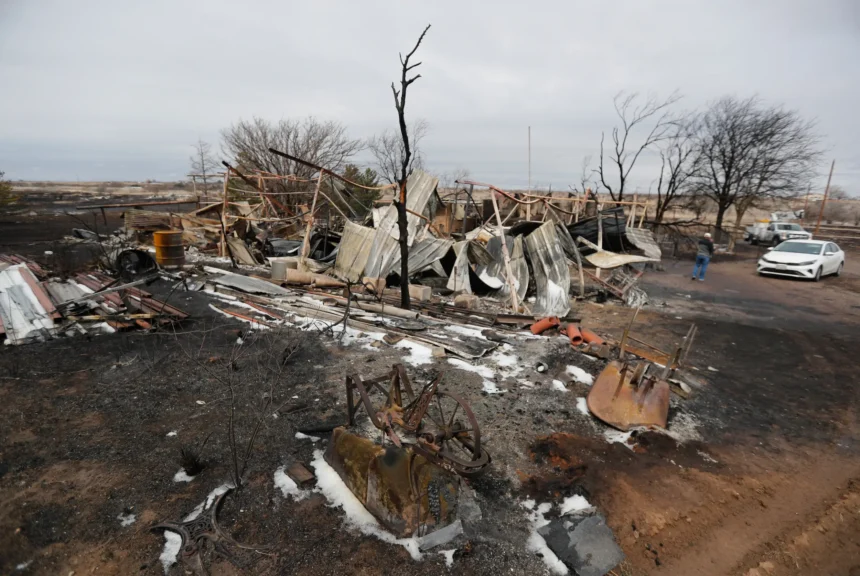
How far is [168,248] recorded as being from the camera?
37.7 ft

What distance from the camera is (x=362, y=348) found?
6914mm

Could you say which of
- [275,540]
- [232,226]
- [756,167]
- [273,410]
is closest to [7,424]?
[273,410]

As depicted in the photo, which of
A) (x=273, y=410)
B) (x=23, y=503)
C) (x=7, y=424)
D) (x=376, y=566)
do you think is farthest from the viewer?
(x=273, y=410)

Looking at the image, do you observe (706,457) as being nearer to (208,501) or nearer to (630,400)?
(630,400)

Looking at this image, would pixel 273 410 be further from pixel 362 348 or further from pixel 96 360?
pixel 96 360

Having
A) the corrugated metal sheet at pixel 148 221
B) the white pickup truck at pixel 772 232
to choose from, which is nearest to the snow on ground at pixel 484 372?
the corrugated metal sheet at pixel 148 221

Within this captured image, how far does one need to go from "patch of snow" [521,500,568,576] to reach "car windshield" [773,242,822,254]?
17.6 m

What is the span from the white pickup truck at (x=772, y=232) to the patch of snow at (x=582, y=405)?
2547 cm

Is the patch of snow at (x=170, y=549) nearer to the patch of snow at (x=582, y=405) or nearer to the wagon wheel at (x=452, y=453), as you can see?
the wagon wheel at (x=452, y=453)

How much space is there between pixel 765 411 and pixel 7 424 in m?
9.58

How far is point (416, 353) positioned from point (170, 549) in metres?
4.24

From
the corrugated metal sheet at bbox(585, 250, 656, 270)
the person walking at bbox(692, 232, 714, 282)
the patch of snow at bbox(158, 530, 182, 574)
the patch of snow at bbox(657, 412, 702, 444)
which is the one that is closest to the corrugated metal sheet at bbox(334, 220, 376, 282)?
the corrugated metal sheet at bbox(585, 250, 656, 270)

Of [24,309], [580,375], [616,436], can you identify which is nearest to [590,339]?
[580,375]

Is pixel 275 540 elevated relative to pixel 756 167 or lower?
lower
